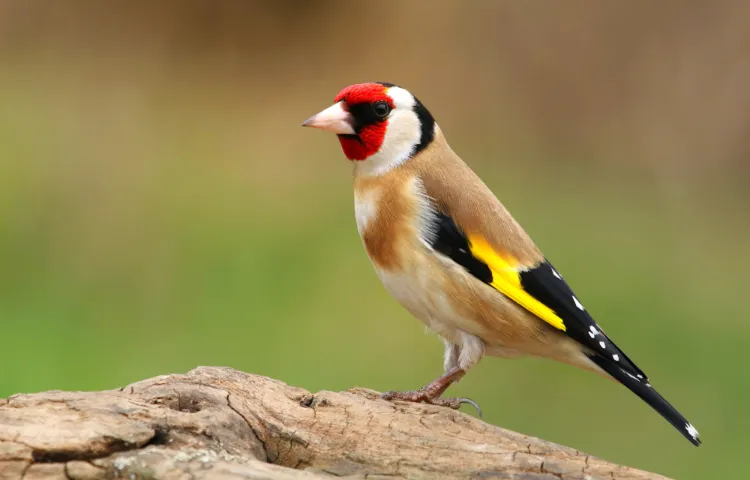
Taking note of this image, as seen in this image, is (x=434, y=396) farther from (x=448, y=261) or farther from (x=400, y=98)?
(x=400, y=98)

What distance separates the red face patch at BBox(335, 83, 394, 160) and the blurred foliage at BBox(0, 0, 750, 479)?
1989 millimetres

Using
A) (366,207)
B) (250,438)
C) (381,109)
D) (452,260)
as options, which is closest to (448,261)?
(452,260)

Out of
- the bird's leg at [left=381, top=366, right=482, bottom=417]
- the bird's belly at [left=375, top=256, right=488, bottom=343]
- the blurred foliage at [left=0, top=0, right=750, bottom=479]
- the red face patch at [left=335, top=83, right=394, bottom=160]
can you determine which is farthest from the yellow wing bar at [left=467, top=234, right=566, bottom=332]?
the blurred foliage at [left=0, top=0, right=750, bottom=479]

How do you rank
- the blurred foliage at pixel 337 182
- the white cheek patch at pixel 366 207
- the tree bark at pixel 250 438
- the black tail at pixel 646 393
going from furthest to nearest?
the blurred foliage at pixel 337 182 < the white cheek patch at pixel 366 207 < the black tail at pixel 646 393 < the tree bark at pixel 250 438

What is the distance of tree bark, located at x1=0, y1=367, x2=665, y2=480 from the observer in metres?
2.28

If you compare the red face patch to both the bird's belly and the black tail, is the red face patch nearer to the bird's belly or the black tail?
the bird's belly

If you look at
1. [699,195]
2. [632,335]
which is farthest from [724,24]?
[632,335]

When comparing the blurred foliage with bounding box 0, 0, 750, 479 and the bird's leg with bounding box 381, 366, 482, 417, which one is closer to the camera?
the bird's leg with bounding box 381, 366, 482, 417

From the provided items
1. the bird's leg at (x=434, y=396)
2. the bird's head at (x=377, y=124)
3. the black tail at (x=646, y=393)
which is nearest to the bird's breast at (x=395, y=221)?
the bird's head at (x=377, y=124)

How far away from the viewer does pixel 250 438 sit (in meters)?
2.57

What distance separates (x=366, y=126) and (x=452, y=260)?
0.52 m

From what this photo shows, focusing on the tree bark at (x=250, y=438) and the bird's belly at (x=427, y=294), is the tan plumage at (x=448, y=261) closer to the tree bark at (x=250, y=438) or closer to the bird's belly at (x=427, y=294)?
the bird's belly at (x=427, y=294)

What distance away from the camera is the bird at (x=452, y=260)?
10.5 feet

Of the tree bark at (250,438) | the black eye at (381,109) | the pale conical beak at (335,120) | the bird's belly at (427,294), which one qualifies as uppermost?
the black eye at (381,109)
